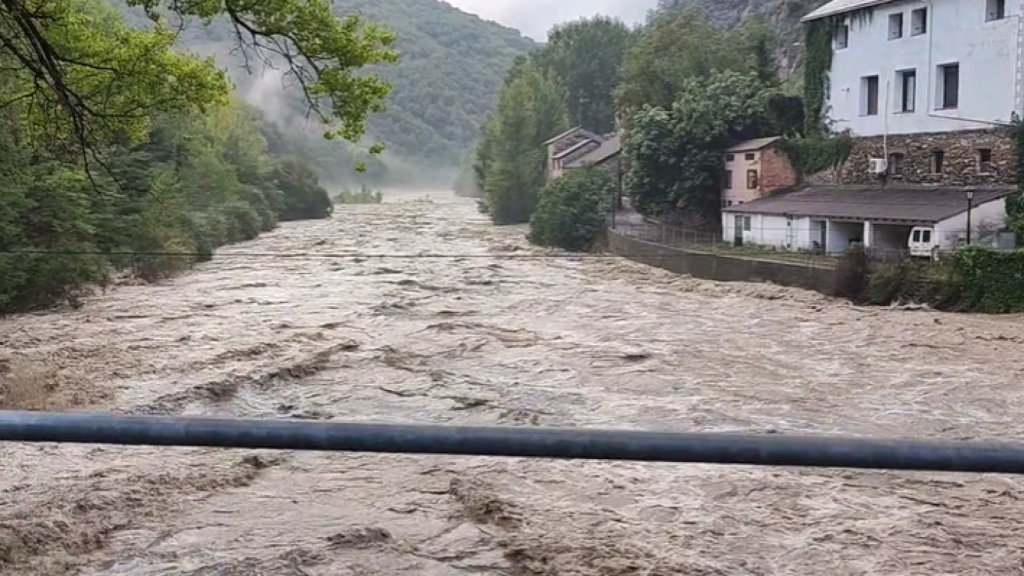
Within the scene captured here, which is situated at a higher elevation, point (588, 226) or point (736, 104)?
point (736, 104)

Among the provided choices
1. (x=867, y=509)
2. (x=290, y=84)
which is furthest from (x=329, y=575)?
(x=290, y=84)

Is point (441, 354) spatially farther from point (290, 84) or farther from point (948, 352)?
point (948, 352)

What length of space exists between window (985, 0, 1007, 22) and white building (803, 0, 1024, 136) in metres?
0.02

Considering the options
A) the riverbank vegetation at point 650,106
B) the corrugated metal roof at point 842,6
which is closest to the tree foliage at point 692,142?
the riverbank vegetation at point 650,106

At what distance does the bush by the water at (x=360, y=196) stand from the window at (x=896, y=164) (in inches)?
1439

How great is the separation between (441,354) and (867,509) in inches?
357

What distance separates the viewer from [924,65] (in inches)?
1121

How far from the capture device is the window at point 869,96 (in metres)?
30.7

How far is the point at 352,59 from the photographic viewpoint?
11328 mm

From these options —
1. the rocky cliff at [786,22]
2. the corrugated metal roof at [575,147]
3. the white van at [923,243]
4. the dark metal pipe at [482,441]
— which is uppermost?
the rocky cliff at [786,22]

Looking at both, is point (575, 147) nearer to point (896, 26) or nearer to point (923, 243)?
point (896, 26)

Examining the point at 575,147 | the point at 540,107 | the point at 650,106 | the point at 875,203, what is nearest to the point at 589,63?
the point at 540,107

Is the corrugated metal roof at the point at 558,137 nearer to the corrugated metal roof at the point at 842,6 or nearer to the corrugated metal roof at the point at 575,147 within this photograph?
the corrugated metal roof at the point at 575,147

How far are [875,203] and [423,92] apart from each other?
1952 inches
